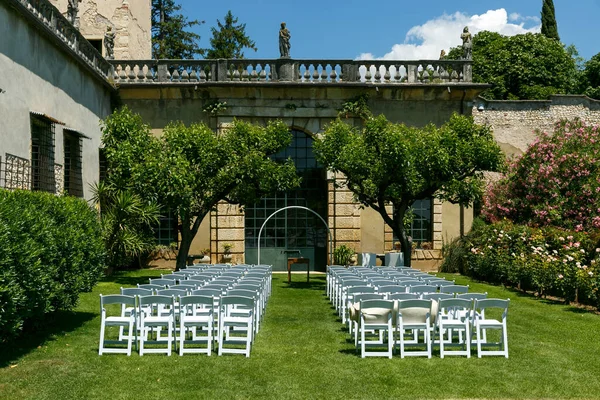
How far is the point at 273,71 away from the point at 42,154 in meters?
10.0

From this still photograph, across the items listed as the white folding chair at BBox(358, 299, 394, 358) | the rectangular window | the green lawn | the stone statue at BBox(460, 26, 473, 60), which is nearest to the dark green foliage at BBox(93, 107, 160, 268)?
the rectangular window

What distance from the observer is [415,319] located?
10.1m

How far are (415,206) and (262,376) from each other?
58.9 ft

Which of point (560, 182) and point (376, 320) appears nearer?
point (376, 320)

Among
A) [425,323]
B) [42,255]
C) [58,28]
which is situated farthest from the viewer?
[58,28]

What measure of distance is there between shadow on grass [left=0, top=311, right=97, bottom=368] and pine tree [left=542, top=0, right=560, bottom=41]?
3866 centimetres

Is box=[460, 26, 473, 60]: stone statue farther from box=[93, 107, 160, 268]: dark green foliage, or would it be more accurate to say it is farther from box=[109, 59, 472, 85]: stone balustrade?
box=[93, 107, 160, 268]: dark green foliage

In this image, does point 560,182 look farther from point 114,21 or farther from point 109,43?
point 114,21

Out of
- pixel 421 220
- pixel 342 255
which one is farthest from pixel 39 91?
pixel 421 220

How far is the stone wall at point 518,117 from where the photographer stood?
1119 inches

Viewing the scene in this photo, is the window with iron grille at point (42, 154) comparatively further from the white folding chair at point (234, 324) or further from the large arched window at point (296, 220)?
the large arched window at point (296, 220)

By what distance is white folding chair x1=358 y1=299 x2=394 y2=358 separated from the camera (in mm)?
9711

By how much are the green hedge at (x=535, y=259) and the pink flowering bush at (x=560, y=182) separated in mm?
1555

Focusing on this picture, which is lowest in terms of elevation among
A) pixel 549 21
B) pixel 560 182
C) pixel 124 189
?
pixel 124 189
